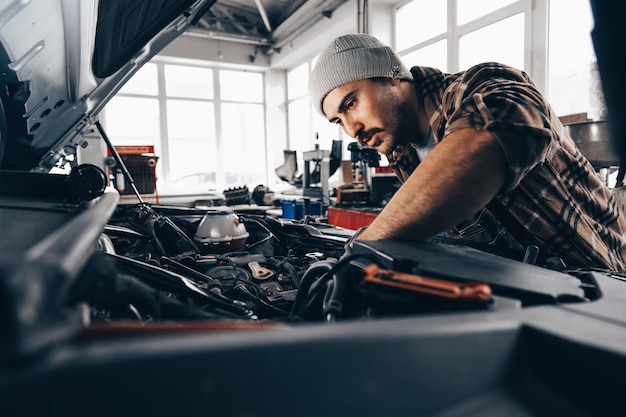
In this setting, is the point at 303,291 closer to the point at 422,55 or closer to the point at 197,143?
the point at 422,55

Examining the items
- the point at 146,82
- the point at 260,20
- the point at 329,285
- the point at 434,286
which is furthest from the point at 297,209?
the point at 146,82

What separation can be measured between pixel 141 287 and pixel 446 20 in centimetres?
559

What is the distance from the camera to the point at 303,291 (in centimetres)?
78

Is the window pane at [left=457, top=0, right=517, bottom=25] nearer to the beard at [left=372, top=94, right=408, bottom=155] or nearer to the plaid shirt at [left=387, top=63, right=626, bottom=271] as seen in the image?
the beard at [left=372, top=94, right=408, bottom=155]

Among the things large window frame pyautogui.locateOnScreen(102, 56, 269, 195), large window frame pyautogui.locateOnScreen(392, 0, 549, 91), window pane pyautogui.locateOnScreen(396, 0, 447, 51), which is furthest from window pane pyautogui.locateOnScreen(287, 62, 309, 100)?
large window frame pyautogui.locateOnScreen(392, 0, 549, 91)

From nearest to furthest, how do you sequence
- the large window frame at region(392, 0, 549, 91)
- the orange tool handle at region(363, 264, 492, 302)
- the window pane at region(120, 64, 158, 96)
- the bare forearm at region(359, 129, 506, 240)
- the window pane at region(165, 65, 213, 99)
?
the orange tool handle at region(363, 264, 492, 302)
the bare forearm at region(359, 129, 506, 240)
the large window frame at region(392, 0, 549, 91)
the window pane at region(120, 64, 158, 96)
the window pane at region(165, 65, 213, 99)

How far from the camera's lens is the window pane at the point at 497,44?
4070 millimetres

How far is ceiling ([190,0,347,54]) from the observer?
7059 millimetres

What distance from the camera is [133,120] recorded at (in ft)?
26.9

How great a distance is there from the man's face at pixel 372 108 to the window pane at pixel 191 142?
315 inches

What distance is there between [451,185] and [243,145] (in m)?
9.19

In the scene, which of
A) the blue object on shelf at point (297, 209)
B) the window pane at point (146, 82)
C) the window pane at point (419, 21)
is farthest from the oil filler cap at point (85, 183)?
the window pane at point (146, 82)

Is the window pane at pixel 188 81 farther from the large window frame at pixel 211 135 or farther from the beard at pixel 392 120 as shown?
the beard at pixel 392 120

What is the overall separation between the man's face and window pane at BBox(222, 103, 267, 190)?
320 inches
